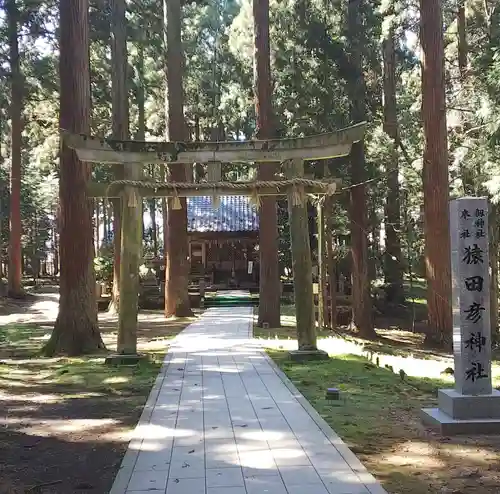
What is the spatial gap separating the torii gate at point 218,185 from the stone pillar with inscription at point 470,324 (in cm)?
359

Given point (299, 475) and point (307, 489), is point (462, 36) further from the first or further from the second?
point (307, 489)

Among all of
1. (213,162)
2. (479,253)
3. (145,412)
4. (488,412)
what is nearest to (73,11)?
(213,162)

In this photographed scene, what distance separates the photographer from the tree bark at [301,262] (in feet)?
29.6

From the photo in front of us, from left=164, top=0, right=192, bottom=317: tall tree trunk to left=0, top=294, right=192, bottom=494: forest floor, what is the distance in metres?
5.82

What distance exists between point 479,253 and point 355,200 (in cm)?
1179

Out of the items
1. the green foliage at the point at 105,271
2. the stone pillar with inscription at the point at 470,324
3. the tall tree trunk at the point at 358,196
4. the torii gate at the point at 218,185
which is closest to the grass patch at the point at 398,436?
the stone pillar with inscription at the point at 470,324

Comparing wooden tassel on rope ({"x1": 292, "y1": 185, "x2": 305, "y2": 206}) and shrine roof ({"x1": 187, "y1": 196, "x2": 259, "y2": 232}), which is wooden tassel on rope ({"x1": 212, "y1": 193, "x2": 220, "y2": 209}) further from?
shrine roof ({"x1": 187, "y1": 196, "x2": 259, "y2": 232})

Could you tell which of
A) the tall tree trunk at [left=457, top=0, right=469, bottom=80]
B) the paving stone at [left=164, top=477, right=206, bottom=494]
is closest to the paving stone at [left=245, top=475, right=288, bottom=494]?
the paving stone at [left=164, top=477, right=206, bottom=494]

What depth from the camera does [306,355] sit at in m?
9.02

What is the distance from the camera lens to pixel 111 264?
2277 cm

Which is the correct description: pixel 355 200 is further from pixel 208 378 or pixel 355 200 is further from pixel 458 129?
pixel 208 378

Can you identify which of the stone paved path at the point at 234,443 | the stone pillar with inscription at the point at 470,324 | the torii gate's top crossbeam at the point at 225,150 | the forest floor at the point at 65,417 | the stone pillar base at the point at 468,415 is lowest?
the forest floor at the point at 65,417

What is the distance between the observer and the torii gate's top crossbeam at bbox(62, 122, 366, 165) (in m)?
8.77

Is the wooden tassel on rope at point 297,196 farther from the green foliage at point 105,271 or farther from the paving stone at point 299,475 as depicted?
the green foliage at point 105,271
